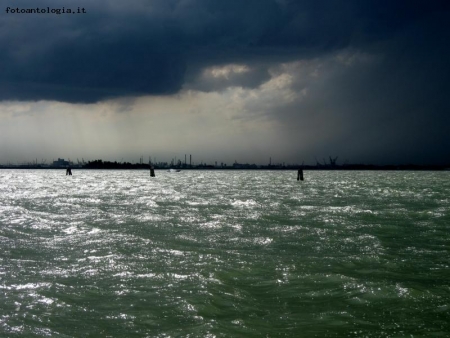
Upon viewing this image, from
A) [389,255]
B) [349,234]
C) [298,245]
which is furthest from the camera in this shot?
[349,234]

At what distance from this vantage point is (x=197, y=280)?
9438mm

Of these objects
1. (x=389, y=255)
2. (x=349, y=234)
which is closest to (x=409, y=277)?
(x=389, y=255)

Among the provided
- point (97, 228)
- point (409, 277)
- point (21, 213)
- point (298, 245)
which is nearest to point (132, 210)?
point (21, 213)

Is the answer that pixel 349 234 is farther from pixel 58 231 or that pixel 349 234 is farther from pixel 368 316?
pixel 58 231

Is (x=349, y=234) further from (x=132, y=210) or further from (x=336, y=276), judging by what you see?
(x=132, y=210)

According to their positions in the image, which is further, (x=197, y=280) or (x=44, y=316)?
(x=197, y=280)

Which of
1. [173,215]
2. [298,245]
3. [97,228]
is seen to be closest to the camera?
[298,245]

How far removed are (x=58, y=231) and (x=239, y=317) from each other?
11536 millimetres

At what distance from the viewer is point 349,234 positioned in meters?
16.2

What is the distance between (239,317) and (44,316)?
10.5 ft

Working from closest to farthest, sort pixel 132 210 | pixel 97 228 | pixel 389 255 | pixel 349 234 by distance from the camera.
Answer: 1. pixel 389 255
2. pixel 349 234
3. pixel 97 228
4. pixel 132 210

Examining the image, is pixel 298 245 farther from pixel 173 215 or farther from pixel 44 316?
pixel 173 215

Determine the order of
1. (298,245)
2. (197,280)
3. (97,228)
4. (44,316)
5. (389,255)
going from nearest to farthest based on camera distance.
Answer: (44,316) < (197,280) < (389,255) < (298,245) < (97,228)

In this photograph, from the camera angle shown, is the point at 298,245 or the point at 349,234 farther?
the point at 349,234
